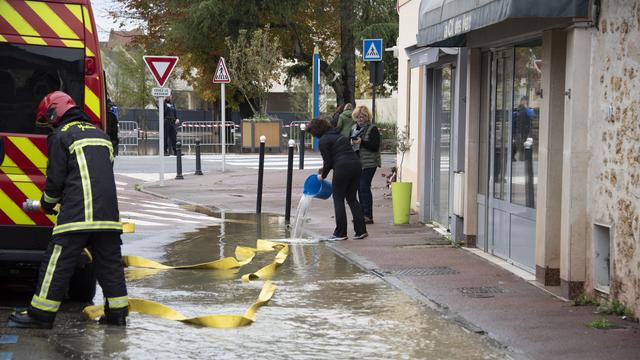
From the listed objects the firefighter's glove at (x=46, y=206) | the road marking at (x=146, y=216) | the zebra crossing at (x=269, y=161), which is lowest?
the road marking at (x=146, y=216)

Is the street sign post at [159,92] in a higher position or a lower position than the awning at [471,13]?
lower

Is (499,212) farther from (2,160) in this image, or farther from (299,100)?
(299,100)

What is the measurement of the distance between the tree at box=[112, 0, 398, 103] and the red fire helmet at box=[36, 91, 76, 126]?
1080 inches

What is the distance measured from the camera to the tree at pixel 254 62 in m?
36.6

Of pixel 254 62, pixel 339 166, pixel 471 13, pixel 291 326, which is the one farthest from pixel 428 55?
pixel 254 62

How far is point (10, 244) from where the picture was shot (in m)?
8.52

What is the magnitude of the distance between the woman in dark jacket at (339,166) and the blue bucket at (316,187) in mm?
306

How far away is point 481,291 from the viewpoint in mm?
9969

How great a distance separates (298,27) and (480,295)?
106ft

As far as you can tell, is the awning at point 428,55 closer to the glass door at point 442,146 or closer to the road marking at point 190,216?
the glass door at point 442,146

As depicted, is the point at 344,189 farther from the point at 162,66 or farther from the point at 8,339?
the point at 162,66

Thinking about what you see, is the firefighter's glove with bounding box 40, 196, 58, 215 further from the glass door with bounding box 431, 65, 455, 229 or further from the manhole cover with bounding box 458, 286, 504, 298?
the glass door with bounding box 431, 65, 455, 229

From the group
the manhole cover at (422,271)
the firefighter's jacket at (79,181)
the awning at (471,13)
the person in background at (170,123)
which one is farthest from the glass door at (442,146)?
the person in background at (170,123)

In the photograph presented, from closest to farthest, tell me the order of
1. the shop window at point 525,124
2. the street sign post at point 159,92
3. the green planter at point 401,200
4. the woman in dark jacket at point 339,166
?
1. the shop window at point 525,124
2. the woman in dark jacket at point 339,166
3. the green planter at point 401,200
4. the street sign post at point 159,92
